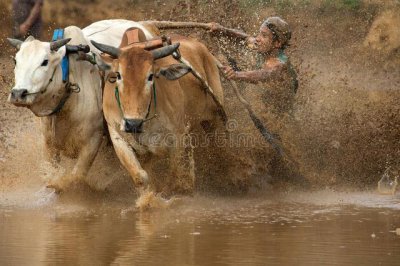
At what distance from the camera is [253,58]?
11.5 metres

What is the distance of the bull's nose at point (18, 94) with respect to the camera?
9.08 metres

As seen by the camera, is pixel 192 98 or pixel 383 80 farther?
pixel 383 80

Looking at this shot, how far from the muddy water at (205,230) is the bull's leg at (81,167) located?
0.13m

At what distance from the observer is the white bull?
9438 millimetres

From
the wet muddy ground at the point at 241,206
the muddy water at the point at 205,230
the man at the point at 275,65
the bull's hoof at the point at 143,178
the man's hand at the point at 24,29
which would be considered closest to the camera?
the muddy water at the point at 205,230

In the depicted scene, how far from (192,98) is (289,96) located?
1.24m

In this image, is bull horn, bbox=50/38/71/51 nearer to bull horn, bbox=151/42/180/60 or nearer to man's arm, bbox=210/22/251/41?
bull horn, bbox=151/42/180/60

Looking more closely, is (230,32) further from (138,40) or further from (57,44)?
(57,44)

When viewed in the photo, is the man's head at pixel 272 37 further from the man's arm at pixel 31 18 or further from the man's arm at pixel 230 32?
the man's arm at pixel 31 18

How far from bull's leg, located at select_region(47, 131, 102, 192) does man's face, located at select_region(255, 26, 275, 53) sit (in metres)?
2.10

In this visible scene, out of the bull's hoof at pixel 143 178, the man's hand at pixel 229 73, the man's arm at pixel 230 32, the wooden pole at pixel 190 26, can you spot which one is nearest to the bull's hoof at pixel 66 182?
the bull's hoof at pixel 143 178

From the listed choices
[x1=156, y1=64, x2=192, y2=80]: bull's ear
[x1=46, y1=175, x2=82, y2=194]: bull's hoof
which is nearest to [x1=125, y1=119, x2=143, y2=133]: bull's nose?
[x1=156, y1=64, x2=192, y2=80]: bull's ear

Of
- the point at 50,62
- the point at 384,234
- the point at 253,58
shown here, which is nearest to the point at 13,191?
the point at 50,62

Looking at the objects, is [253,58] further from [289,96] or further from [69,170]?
[69,170]
